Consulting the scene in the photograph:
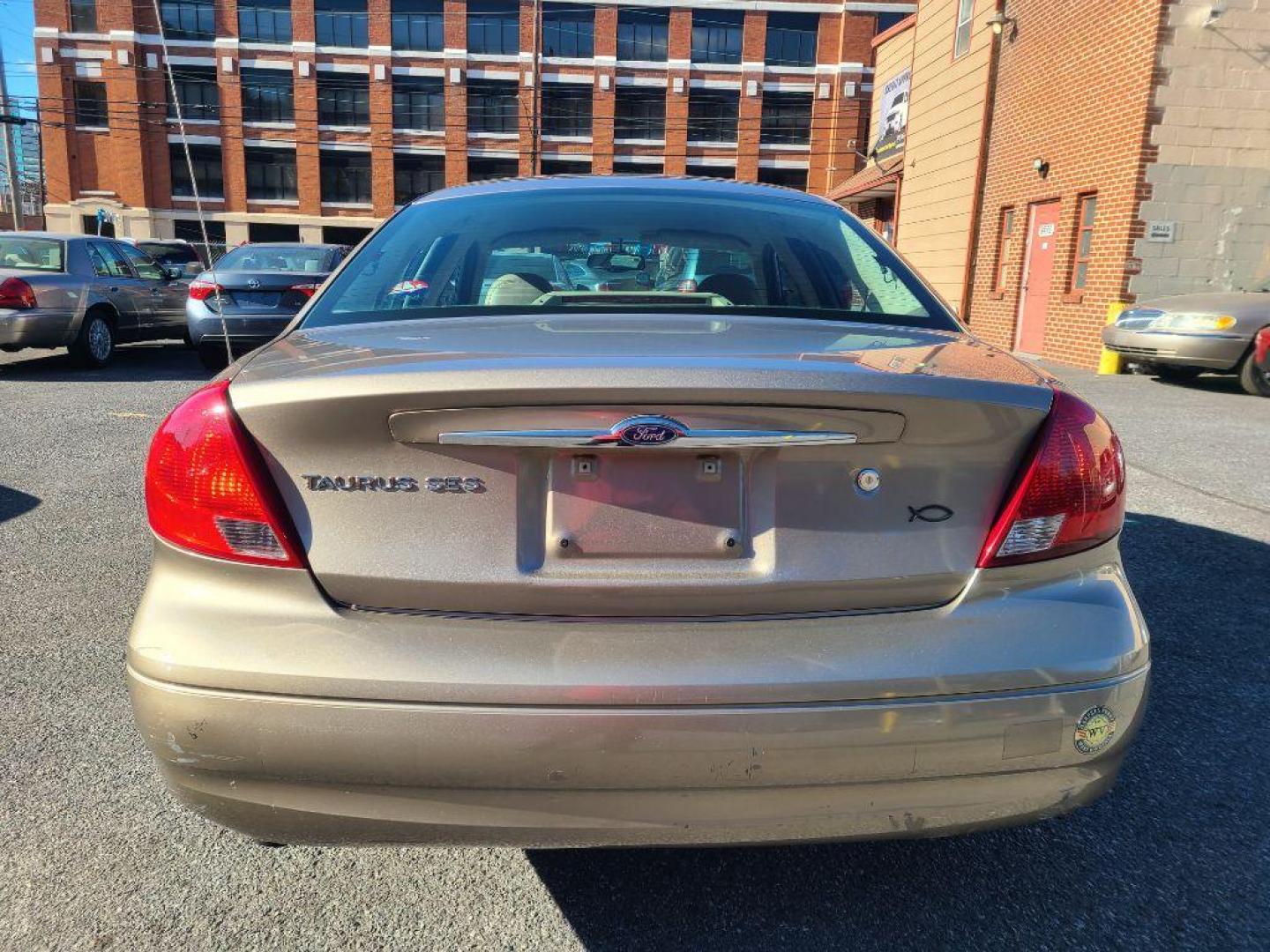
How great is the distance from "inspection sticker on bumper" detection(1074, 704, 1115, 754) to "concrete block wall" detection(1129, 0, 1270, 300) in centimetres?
1339

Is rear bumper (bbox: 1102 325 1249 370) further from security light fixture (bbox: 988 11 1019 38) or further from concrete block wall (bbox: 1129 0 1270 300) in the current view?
security light fixture (bbox: 988 11 1019 38)

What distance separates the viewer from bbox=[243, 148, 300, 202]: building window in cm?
4669

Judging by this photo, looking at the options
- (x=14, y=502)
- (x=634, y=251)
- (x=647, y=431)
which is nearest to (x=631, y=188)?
(x=634, y=251)

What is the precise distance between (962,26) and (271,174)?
3785 centimetres

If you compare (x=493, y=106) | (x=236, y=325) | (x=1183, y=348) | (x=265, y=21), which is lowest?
(x=236, y=325)

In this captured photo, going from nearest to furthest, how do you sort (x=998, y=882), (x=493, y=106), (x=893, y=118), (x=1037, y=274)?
1. (x=998, y=882)
2. (x=1037, y=274)
3. (x=893, y=118)
4. (x=493, y=106)

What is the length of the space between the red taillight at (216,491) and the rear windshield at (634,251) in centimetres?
83

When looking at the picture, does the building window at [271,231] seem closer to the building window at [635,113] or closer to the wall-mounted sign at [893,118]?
the building window at [635,113]

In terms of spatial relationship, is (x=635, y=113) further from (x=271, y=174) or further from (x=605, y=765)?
(x=605, y=765)

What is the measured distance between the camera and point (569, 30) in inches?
1893

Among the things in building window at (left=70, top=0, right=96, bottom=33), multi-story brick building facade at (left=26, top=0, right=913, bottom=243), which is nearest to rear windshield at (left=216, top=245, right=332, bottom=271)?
multi-story brick building facade at (left=26, top=0, right=913, bottom=243)

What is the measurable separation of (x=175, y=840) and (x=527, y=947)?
98 centimetres

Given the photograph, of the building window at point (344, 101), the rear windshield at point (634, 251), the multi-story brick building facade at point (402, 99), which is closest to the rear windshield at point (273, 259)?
the rear windshield at point (634, 251)

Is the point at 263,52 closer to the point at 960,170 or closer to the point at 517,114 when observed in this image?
the point at 517,114
